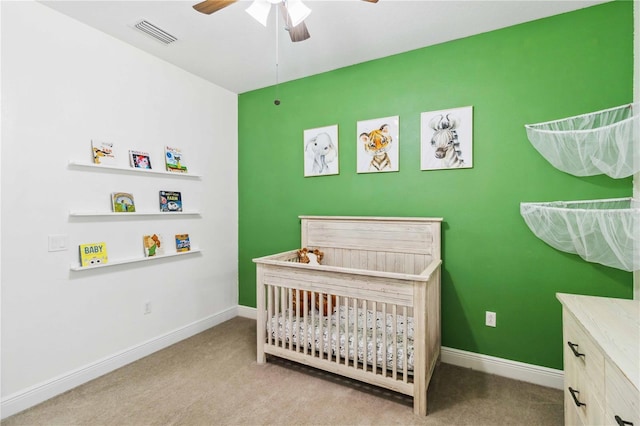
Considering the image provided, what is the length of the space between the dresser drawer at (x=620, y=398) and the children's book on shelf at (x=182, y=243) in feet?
9.75

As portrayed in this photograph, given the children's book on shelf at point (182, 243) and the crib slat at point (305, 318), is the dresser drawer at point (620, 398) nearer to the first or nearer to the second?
the crib slat at point (305, 318)

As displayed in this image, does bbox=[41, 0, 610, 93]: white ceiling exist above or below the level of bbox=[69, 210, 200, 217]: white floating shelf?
above

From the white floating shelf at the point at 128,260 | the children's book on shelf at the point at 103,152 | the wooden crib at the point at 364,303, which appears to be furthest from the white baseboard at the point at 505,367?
the children's book on shelf at the point at 103,152

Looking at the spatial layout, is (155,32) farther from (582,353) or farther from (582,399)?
(582,399)

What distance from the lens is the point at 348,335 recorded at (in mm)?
2094

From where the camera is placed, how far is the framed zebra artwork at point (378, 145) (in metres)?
2.65

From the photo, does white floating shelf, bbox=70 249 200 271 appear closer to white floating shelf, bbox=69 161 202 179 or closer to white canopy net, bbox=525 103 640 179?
white floating shelf, bbox=69 161 202 179

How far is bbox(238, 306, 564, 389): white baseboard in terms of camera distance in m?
2.12

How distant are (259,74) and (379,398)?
297 centimetres

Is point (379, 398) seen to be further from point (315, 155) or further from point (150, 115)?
point (150, 115)

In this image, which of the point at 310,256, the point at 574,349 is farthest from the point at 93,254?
the point at 574,349

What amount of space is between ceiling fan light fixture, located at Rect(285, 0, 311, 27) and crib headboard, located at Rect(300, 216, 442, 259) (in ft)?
5.21

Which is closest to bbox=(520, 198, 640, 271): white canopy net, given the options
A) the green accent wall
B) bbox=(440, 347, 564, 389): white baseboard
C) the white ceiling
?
the green accent wall

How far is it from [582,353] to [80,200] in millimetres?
3043
